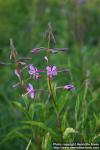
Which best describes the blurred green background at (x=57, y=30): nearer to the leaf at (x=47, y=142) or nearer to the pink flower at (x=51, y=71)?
the leaf at (x=47, y=142)

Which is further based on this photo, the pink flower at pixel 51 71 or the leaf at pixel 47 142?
the leaf at pixel 47 142

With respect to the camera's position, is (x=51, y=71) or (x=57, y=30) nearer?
(x=51, y=71)

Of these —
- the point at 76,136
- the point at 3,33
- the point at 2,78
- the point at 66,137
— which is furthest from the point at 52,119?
the point at 3,33

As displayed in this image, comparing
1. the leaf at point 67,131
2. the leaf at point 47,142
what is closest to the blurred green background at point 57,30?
the leaf at point 47,142

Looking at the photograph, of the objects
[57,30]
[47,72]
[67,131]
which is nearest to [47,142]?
[67,131]

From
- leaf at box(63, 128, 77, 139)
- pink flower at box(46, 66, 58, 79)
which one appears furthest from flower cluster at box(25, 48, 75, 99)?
leaf at box(63, 128, 77, 139)

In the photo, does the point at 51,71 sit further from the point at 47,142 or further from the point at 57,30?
the point at 57,30

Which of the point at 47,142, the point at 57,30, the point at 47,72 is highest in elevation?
the point at 57,30

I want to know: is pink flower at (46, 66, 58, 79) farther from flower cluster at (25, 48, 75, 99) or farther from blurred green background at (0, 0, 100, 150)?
blurred green background at (0, 0, 100, 150)
